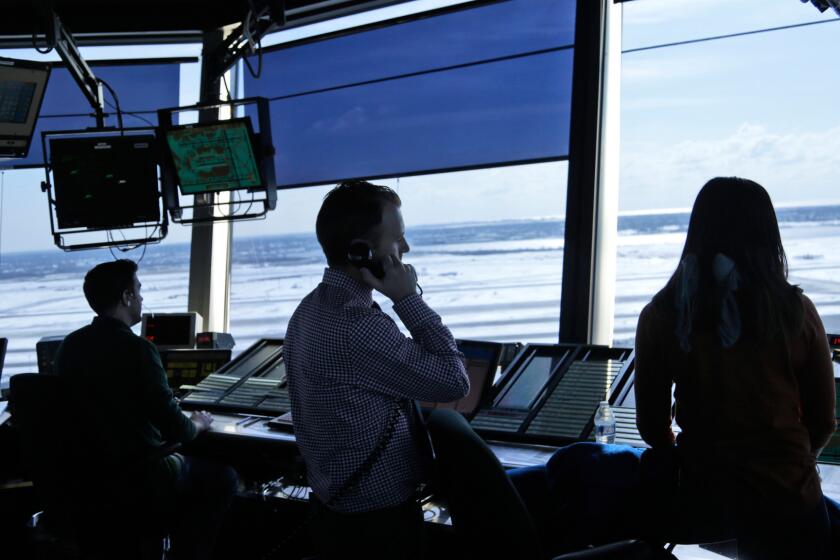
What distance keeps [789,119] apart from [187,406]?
64.3 feet

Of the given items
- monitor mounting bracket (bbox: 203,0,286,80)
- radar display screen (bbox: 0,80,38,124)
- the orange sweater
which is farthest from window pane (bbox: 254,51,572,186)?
the orange sweater

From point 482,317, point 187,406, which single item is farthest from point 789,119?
point 187,406

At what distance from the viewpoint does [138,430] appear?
109 inches

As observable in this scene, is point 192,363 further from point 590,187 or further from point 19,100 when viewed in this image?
point 590,187

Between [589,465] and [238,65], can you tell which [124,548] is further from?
[238,65]

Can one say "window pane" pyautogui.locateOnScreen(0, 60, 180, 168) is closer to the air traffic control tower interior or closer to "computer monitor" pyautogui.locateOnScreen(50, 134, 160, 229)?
the air traffic control tower interior

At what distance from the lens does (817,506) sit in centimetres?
151

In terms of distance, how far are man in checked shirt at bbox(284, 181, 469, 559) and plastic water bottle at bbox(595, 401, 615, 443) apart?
999 mm

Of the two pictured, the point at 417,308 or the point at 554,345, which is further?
the point at 554,345

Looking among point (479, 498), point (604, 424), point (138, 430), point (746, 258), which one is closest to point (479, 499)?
point (479, 498)

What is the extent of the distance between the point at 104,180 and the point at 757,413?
3.38 meters

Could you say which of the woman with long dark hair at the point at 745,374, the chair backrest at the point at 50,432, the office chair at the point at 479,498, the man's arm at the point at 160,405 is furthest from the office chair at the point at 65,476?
the woman with long dark hair at the point at 745,374

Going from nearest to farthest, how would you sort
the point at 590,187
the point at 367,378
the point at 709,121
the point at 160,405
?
1. the point at 367,378
2. the point at 160,405
3. the point at 590,187
4. the point at 709,121

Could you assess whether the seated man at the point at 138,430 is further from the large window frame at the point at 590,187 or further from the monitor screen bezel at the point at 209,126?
the large window frame at the point at 590,187
